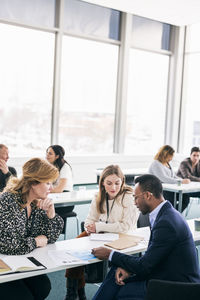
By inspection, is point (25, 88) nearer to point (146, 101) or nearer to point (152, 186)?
point (146, 101)

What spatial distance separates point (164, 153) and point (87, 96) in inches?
159

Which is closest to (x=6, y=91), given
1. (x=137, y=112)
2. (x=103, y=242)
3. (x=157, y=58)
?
(x=137, y=112)

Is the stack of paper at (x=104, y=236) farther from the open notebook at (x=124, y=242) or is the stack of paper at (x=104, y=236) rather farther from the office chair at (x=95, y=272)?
the office chair at (x=95, y=272)

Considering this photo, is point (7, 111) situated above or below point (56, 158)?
above

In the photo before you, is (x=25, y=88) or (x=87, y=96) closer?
(x=25, y=88)

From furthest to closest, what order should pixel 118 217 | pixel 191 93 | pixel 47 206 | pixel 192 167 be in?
pixel 191 93 < pixel 192 167 < pixel 118 217 < pixel 47 206

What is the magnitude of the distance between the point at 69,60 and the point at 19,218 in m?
7.17

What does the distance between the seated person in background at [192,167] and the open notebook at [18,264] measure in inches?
185

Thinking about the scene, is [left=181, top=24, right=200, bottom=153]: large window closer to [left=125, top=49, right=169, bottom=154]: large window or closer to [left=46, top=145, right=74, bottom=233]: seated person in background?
[left=125, top=49, right=169, bottom=154]: large window

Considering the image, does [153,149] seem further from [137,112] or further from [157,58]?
[157,58]

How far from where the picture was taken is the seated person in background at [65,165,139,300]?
11.0 feet

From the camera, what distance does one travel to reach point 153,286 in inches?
69.6

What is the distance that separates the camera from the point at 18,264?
2.42 metres

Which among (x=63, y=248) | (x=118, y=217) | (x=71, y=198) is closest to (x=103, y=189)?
(x=118, y=217)
